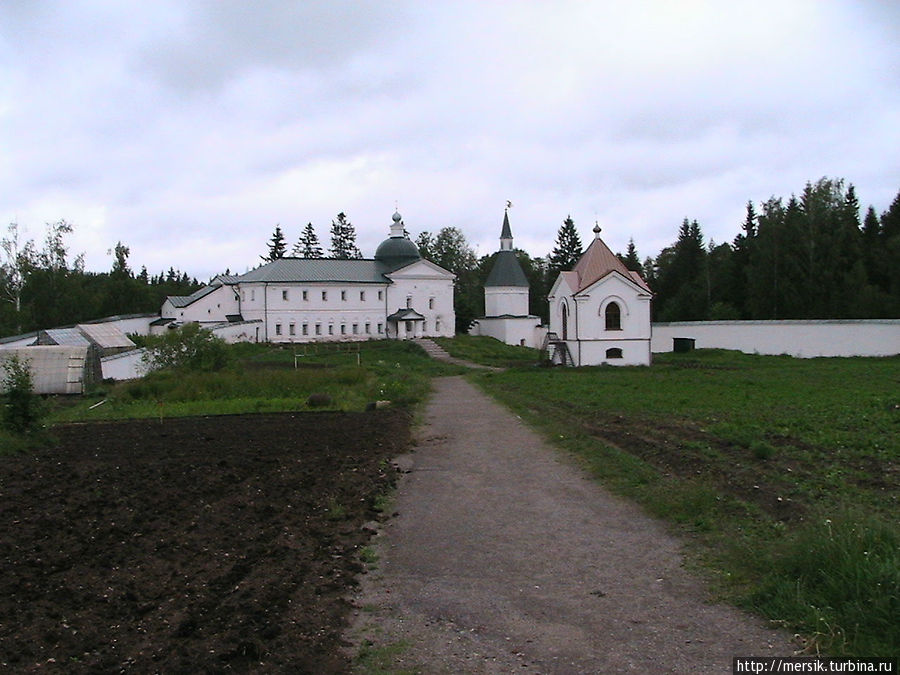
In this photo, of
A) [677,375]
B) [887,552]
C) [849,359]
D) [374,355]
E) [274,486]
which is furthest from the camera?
[374,355]

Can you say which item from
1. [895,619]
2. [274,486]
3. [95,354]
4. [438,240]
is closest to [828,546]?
[895,619]

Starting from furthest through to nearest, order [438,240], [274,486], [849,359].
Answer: [438,240], [849,359], [274,486]

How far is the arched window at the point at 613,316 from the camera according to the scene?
3844 cm

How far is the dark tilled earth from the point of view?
5.03 metres

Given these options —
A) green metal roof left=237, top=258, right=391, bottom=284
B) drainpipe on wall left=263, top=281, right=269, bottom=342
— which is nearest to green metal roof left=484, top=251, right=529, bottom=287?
green metal roof left=237, top=258, right=391, bottom=284

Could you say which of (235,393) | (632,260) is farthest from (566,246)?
(235,393)

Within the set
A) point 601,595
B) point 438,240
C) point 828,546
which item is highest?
point 438,240

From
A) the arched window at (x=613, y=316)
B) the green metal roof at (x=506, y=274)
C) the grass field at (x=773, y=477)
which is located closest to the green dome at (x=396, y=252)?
the green metal roof at (x=506, y=274)

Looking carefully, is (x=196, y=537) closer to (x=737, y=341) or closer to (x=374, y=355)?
(x=374, y=355)

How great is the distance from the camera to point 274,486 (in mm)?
10305

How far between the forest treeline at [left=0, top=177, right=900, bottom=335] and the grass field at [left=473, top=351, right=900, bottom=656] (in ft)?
82.0

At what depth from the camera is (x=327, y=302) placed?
51.2 m

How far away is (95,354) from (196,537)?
26.0m

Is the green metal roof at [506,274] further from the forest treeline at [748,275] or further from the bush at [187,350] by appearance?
the bush at [187,350]
